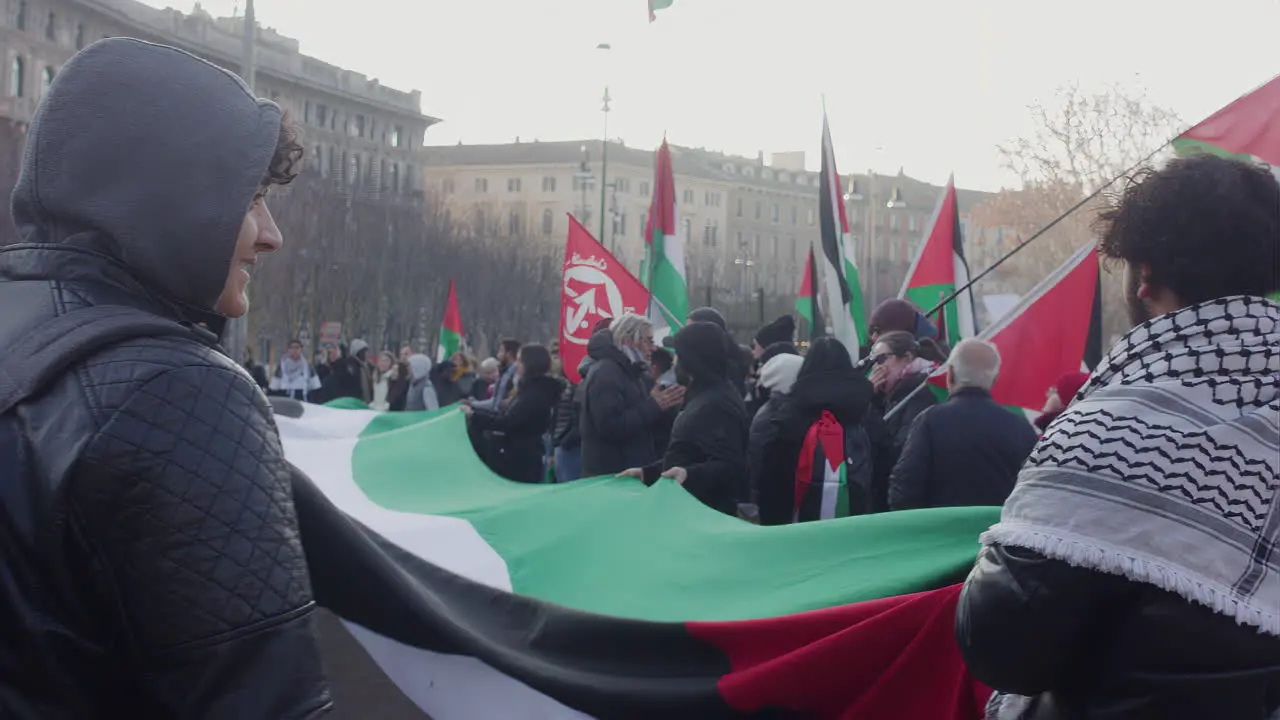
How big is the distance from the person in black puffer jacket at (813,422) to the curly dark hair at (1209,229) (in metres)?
3.79

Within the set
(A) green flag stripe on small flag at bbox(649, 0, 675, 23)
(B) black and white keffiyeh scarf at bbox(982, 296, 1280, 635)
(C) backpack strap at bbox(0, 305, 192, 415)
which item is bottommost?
(B) black and white keffiyeh scarf at bbox(982, 296, 1280, 635)

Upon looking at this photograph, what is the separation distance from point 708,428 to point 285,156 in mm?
4648

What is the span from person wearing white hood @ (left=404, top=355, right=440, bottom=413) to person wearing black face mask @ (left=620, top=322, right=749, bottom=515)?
857 centimetres

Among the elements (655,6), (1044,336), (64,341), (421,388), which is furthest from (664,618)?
(421,388)

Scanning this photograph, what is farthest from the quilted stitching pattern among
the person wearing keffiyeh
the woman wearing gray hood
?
the person wearing keffiyeh

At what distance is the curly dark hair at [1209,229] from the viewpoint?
2.38 meters

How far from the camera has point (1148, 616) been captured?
2148 mm

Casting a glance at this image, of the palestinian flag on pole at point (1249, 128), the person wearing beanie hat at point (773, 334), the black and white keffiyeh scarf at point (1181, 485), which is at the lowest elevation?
the person wearing beanie hat at point (773, 334)

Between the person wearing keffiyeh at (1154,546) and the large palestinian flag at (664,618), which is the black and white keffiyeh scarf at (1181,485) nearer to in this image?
the person wearing keffiyeh at (1154,546)

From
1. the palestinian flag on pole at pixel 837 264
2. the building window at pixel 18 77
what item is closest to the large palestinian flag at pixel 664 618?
the palestinian flag on pole at pixel 837 264

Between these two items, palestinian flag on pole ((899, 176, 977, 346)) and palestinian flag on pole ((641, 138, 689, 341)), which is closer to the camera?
palestinian flag on pole ((899, 176, 977, 346))

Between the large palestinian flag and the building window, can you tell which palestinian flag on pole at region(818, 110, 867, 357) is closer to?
the large palestinian flag

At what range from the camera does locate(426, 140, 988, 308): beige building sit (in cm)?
10825

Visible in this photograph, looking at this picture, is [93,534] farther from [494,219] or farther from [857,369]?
[494,219]
